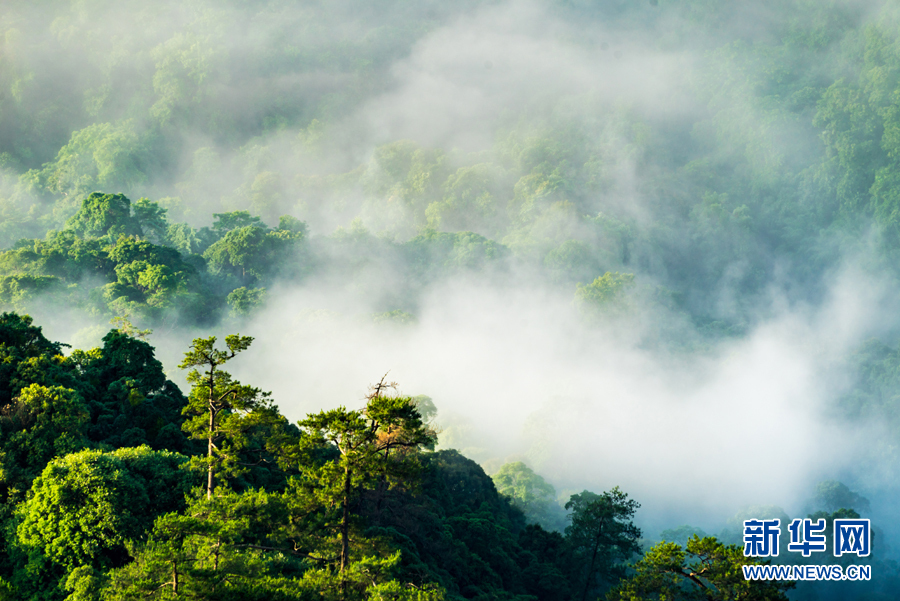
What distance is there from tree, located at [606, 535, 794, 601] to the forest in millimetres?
127

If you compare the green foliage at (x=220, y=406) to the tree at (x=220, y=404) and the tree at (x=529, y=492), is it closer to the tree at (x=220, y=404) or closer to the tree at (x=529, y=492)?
the tree at (x=220, y=404)

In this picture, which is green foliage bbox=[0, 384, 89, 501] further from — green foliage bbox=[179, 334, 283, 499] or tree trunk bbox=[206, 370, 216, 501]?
tree trunk bbox=[206, 370, 216, 501]

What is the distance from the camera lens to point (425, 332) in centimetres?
11319

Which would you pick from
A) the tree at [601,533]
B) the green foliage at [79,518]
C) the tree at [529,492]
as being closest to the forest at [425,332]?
the green foliage at [79,518]

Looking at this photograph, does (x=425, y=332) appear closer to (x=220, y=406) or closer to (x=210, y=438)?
(x=220, y=406)

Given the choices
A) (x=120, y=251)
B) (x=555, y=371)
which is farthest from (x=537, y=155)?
(x=120, y=251)

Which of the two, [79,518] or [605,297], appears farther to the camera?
[605,297]

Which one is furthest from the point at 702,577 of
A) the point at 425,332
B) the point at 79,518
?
the point at 425,332

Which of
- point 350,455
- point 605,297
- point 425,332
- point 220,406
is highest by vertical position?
point 605,297

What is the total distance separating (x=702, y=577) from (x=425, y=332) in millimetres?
92142

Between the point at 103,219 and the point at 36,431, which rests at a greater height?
the point at 103,219

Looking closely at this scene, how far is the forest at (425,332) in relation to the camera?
2455 centimetres

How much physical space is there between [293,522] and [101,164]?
487 ft

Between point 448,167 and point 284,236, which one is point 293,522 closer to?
point 284,236
